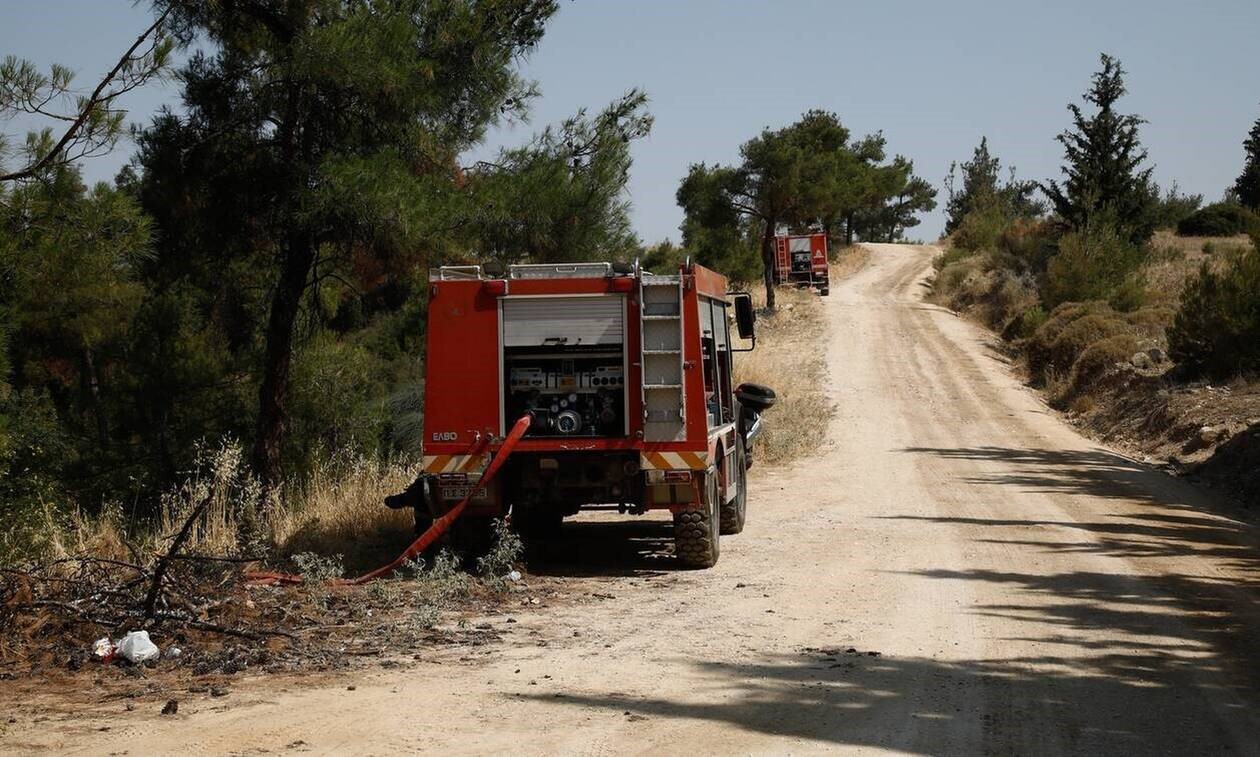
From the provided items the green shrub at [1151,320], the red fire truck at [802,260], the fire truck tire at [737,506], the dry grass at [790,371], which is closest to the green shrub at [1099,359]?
the green shrub at [1151,320]

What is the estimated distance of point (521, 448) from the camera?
34.1 feet

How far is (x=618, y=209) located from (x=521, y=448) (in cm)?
760

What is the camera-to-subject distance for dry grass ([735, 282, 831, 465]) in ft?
71.2

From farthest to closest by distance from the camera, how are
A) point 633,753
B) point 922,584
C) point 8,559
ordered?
1. point 922,584
2. point 8,559
3. point 633,753

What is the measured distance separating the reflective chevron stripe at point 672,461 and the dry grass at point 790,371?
9.96m

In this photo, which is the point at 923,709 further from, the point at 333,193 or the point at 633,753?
the point at 333,193

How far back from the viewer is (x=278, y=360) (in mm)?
15711

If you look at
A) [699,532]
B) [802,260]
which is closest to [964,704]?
[699,532]

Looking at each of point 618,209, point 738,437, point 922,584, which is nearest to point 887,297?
point 618,209

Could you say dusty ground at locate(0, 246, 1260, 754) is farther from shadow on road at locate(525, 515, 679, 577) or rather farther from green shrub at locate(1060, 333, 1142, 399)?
green shrub at locate(1060, 333, 1142, 399)

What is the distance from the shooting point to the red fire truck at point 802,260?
4619cm

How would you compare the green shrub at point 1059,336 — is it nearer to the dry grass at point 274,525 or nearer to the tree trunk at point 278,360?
the tree trunk at point 278,360

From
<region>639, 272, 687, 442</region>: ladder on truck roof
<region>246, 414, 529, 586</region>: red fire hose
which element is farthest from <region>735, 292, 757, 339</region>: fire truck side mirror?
<region>246, 414, 529, 586</region>: red fire hose

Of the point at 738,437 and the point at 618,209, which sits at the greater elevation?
the point at 618,209
